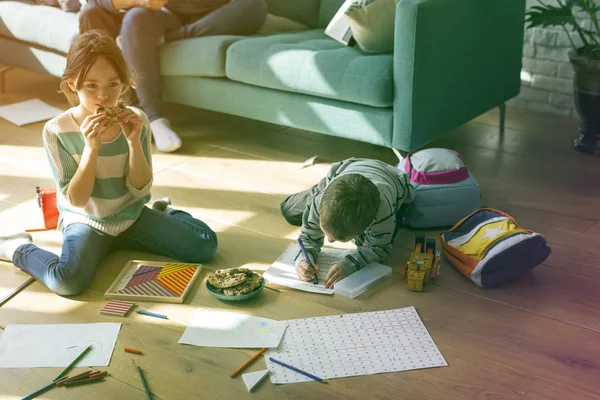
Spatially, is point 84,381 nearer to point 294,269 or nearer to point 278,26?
point 294,269

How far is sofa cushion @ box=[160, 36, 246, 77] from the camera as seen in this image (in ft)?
10.5

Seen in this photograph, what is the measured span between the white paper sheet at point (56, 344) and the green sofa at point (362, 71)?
1303mm

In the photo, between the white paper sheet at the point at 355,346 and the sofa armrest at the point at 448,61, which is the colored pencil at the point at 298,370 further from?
the sofa armrest at the point at 448,61

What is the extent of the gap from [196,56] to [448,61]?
110 cm

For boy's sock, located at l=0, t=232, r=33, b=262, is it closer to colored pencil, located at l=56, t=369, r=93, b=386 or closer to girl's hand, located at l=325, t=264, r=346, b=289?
colored pencil, located at l=56, t=369, r=93, b=386

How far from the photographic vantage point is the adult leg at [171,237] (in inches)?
90.5

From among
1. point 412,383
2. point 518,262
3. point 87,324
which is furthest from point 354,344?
point 87,324

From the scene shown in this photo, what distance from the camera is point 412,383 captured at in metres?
1.75

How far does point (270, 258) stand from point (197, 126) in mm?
1417

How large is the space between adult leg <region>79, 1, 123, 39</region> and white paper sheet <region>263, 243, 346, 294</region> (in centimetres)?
159

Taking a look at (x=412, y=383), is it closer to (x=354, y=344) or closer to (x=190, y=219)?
(x=354, y=344)

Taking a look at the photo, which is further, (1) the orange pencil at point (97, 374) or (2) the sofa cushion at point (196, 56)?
(2) the sofa cushion at point (196, 56)

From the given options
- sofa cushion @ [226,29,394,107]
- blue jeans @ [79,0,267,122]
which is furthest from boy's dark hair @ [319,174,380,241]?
blue jeans @ [79,0,267,122]

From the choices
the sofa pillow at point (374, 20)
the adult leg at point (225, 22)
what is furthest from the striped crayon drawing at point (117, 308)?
the adult leg at point (225, 22)
